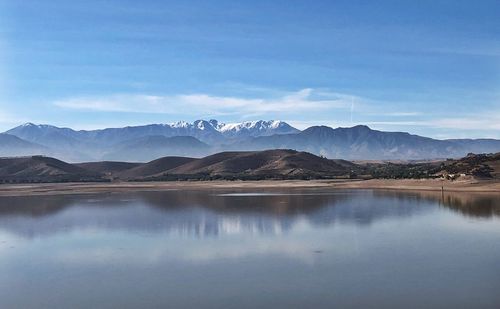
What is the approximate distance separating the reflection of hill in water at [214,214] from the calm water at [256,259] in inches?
7.1

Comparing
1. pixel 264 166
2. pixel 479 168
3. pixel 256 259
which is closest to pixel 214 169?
pixel 264 166

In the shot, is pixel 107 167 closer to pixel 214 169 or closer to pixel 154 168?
pixel 154 168

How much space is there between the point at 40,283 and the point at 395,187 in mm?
Result: 71368

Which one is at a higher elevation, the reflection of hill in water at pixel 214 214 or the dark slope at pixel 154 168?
the dark slope at pixel 154 168

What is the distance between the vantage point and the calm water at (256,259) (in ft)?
66.4

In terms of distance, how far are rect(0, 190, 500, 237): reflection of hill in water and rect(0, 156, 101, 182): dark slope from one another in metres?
71.4

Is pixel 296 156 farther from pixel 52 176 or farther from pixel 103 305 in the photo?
pixel 103 305

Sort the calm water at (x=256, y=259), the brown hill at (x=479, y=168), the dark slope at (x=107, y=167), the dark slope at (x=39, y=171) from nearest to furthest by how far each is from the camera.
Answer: the calm water at (x=256, y=259) → the brown hill at (x=479, y=168) → the dark slope at (x=39, y=171) → the dark slope at (x=107, y=167)

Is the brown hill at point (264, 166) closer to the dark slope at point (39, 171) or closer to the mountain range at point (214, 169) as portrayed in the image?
the mountain range at point (214, 169)

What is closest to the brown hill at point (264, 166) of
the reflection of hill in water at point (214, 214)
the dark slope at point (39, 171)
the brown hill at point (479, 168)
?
the dark slope at point (39, 171)

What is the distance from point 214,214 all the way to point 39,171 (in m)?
110

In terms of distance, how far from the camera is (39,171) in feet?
483

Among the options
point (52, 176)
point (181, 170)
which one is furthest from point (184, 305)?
point (181, 170)

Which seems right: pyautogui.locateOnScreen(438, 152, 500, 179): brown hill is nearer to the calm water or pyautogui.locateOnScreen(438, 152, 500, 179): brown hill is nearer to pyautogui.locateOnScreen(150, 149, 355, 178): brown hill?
pyautogui.locateOnScreen(150, 149, 355, 178): brown hill
